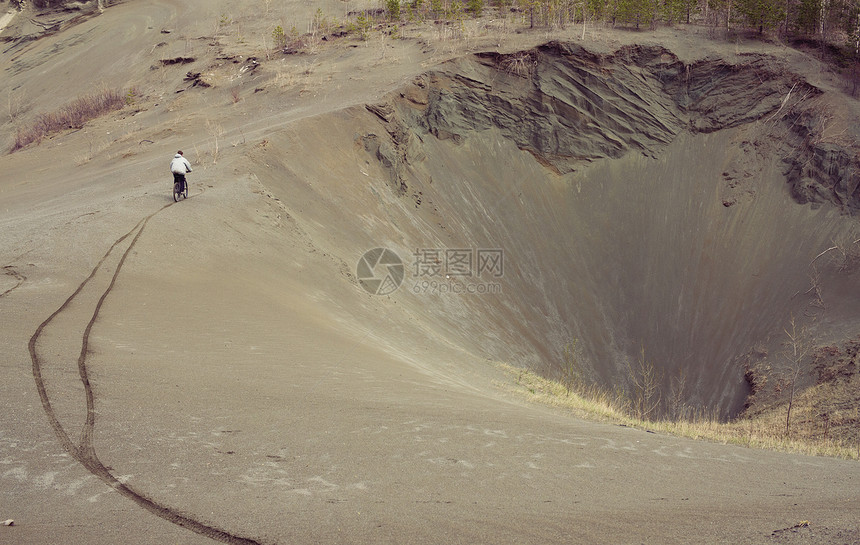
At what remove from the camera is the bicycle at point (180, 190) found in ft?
50.8

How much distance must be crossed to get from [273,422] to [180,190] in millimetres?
10791

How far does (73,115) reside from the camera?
31.4 meters

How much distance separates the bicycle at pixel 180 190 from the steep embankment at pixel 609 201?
324cm

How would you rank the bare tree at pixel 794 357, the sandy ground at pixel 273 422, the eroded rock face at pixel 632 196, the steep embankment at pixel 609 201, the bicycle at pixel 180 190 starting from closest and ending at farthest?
the sandy ground at pixel 273 422
the bicycle at pixel 180 190
the bare tree at pixel 794 357
the steep embankment at pixel 609 201
the eroded rock face at pixel 632 196

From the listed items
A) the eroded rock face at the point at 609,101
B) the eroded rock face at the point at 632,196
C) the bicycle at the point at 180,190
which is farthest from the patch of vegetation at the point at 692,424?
the eroded rock face at the point at 609,101

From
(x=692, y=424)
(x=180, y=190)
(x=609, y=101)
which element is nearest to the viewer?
(x=692, y=424)

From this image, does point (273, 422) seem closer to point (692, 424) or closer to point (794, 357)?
point (692, 424)

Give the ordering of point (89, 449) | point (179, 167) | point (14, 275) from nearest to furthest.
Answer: point (89, 449), point (14, 275), point (179, 167)

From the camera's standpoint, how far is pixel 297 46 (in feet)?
107

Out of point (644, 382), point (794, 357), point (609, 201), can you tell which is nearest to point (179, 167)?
point (644, 382)

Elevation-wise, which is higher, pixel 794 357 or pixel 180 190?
pixel 180 190

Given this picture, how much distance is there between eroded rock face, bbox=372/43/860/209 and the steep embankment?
0.21 feet

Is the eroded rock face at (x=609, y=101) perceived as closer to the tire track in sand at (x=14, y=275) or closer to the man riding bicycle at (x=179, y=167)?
the man riding bicycle at (x=179, y=167)

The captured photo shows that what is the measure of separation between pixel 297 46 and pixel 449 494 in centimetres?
3151
